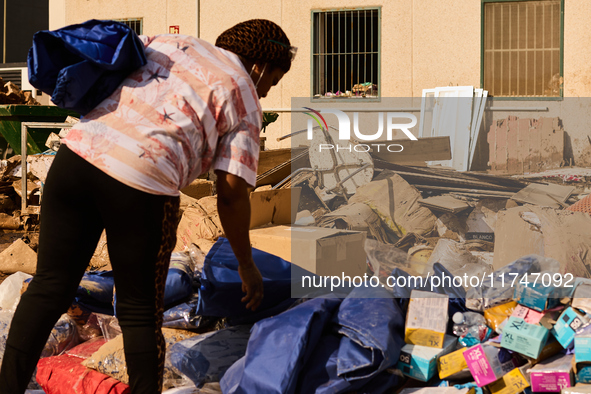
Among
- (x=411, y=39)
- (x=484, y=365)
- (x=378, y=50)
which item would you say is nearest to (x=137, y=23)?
(x=378, y=50)

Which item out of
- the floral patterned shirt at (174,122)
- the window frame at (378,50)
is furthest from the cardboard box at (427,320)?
the window frame at (378,50)

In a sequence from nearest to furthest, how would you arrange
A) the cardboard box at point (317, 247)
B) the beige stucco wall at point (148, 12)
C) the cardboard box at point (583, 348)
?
the cardboard box at point (583, 348)
the cardboard box at point (317, 247)
the beige stucco wall at point (148, 12)

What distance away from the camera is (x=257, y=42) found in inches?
64.7

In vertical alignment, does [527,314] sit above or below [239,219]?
below

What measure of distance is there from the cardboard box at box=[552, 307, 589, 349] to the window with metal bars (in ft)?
25.7

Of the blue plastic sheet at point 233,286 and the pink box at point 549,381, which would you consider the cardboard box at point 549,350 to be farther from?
the blue plastic sheet at point 233,286

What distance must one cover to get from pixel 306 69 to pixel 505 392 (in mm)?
8351

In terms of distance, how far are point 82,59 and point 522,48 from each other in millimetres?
9071

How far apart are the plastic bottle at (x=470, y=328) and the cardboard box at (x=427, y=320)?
3.3 inches

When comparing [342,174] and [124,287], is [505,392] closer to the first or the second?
[124,287]

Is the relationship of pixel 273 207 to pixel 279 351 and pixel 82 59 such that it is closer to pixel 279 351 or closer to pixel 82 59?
pixel 279 351

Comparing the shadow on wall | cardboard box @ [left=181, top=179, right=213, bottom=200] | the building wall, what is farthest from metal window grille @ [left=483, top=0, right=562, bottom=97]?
cardboard box @ [left=181, top=179, right=213, bottom=200]

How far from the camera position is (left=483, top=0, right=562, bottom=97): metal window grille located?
29.7ft

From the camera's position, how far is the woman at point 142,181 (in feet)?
4.69
